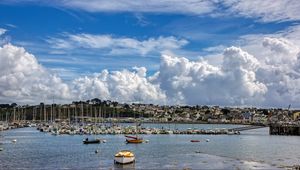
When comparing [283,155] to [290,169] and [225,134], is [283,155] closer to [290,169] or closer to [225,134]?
[290,169]

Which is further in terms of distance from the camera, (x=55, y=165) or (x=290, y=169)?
(x=55, y=165)

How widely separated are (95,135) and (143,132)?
2193 centimetres

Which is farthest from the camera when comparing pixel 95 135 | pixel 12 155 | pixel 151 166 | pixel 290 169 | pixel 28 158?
pixel 95 135

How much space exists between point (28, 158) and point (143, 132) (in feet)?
319

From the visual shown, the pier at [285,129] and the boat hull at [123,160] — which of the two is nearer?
the boat hull at [123,160]

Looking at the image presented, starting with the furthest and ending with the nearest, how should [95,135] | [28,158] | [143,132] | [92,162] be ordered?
[143,132] < [95,135] < [28,158] < [92,162]

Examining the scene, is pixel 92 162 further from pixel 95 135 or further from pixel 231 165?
pixel 95 135

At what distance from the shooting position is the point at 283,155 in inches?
3762

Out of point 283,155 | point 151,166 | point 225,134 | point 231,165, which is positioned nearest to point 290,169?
point 231,165

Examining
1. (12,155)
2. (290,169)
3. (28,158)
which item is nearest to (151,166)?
(290,169)

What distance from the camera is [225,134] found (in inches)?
7407

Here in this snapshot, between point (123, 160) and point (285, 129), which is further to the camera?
point (285, 129)

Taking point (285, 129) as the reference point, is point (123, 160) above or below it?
below

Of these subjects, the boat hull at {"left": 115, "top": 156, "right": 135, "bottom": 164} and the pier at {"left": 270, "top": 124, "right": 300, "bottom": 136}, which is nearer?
the boat hull at {"left": 115, "top": 156, "right": 135, "bottom": 164}
